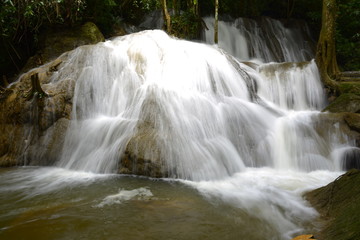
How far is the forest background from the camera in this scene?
8180 mm

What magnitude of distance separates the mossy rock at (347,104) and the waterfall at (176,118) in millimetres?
957

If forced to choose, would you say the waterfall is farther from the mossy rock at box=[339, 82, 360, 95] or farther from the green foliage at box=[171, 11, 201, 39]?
the green foliage at box=[171, 11, 201, 39]

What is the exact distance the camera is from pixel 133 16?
507 inches

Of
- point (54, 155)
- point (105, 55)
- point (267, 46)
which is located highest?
point (267, 46)

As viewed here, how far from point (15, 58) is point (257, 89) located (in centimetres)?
813

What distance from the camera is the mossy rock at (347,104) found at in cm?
673

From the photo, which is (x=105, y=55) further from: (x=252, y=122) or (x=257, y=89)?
(x=257, y=89)

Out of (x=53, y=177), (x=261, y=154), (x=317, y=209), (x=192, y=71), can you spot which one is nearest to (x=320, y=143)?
(x=261, y=154)

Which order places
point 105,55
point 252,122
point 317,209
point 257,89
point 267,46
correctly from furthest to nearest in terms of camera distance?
point 267,46, point 257,89, point 105,55, point 252,122, point 317,209

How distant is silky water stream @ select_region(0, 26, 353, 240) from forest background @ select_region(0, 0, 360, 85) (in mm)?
2639

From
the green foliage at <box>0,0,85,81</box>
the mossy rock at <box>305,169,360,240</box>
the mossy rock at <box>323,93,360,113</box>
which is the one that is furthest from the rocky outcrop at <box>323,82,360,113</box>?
the green foliage at <box>0,0,85,81</box>

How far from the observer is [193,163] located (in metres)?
4.64

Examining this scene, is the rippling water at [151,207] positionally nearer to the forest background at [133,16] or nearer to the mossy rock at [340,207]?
the mossy rock at [340,207]

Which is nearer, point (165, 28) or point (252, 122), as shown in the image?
point (252, 122)
